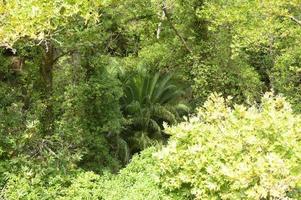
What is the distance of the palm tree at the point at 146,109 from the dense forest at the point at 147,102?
37 millimetres

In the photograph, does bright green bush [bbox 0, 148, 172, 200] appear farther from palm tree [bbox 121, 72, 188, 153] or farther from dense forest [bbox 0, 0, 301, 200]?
palm tree [bbox 121, 72, 188, 153]

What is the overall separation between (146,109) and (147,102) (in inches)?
A: 13.9

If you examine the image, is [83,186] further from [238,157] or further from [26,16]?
[26,16]

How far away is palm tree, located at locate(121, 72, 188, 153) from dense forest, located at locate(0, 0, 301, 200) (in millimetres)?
37

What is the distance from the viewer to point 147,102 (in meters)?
16.3

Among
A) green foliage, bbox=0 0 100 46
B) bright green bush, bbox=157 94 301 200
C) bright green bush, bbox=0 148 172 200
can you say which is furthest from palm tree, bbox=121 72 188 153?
green foliage, bbox=0 0 100 46

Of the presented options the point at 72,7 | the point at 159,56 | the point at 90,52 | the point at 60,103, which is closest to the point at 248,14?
the point at 159,56

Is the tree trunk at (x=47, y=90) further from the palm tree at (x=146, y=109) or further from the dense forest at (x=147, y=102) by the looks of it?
the palm tree at (x=146, y=109)

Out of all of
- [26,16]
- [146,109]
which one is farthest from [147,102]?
[26,16]

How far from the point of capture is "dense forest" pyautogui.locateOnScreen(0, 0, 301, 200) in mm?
7301

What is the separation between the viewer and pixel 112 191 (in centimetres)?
800

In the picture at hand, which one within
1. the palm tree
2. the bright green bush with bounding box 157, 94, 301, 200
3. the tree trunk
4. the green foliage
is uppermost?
the green foliage

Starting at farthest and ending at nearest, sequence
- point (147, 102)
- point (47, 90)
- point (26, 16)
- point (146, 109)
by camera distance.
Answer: point (147, 102) → point (146, 109) → point (47, 90) → point (26, 16)

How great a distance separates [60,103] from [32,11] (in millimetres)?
4392
